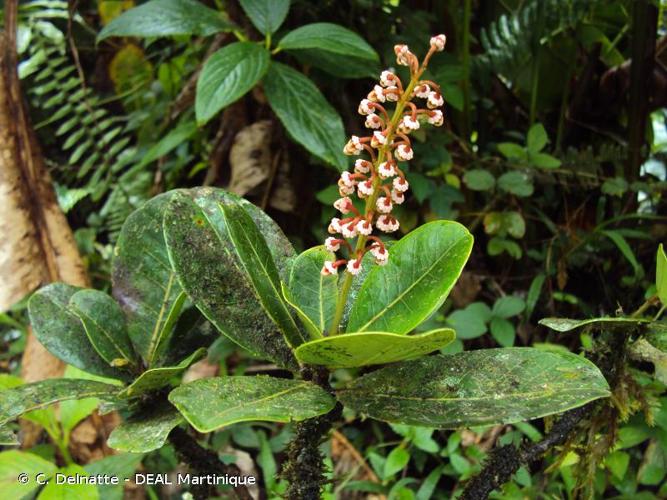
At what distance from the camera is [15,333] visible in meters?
2.03

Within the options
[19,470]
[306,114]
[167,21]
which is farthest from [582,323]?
[167,21]

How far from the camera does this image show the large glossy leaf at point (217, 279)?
27.8 inches

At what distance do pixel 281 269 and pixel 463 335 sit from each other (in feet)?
2.18

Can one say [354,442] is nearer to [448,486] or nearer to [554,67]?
[448,486]

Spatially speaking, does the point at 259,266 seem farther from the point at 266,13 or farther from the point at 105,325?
the point at 266,13

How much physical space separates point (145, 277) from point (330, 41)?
63 cm

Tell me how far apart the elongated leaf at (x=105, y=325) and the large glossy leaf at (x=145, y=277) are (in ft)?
0.04

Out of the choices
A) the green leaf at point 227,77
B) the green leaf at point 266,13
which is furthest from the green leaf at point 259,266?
the green leaf at point 266,13

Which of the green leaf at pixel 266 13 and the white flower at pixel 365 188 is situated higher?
the green leaf at pixel 266 13

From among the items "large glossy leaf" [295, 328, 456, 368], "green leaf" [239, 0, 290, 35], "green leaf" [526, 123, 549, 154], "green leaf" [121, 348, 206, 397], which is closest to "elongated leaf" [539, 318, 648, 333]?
"large glossy leaf" [295, 328, 456, 368]

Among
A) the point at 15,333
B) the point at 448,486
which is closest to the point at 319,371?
the point at 448,486

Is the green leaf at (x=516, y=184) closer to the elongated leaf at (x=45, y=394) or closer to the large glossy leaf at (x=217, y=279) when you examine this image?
the large glossy leaf at (x=217, y=279)

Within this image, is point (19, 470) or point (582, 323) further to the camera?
point (19, 470)

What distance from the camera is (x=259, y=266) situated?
0.70 meters
